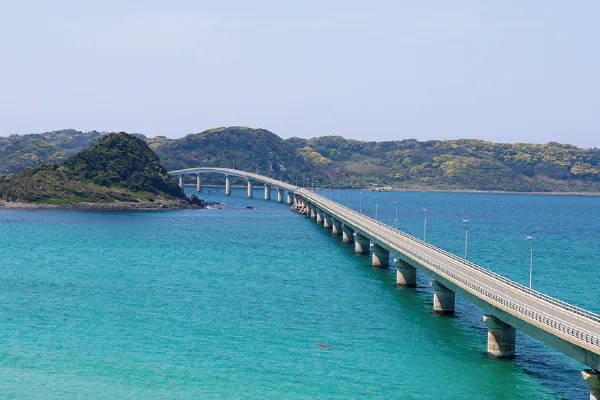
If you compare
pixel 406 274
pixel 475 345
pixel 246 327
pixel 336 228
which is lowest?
pixel 246 327

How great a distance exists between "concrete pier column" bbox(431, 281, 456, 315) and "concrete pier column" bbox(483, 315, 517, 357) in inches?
579

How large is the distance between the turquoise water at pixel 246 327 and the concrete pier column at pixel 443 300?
1213mm

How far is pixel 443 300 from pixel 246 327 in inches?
778

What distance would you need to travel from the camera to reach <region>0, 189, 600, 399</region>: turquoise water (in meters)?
51.1

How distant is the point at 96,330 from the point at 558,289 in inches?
2252

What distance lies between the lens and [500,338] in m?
57.0

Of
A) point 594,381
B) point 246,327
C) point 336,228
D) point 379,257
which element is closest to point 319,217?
point 336,228

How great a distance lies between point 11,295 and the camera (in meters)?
79.3

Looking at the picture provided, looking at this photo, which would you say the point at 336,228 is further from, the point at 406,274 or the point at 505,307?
the point at 505,307

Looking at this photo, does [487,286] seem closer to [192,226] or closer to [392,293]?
[392,293]

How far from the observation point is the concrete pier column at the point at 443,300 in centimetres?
7212

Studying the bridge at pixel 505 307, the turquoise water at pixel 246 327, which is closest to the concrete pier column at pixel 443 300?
the bridge at pixel 505 307

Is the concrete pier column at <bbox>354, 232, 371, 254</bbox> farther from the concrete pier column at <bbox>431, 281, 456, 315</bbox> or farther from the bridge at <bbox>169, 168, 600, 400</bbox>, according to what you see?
the concrete pier column at <bbox>431, 281, 456, 315</bbox>

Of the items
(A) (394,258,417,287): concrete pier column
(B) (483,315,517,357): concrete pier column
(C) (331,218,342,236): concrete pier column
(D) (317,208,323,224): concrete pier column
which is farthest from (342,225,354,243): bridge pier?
(B) (483,315,517,357): concrete pier column
